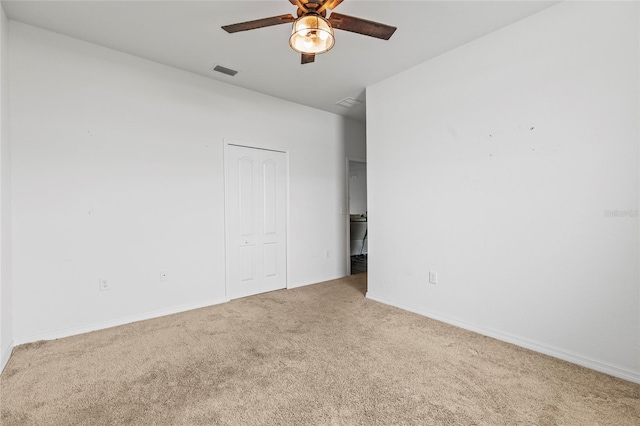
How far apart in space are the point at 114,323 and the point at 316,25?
3154 millimetres

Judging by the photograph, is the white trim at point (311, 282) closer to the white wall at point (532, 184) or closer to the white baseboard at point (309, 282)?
the white baseboard at point (309, 282)

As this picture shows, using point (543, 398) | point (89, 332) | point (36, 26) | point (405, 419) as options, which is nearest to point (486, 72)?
point (543, 398)

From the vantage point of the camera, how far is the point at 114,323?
2900 millimetres

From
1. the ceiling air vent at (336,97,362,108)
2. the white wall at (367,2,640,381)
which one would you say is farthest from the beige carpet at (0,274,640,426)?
the ceiling air vent at (336,97,362,108)

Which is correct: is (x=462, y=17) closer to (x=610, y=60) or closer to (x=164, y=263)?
(x=610, y=60)

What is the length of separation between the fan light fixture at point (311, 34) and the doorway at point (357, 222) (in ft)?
9.52

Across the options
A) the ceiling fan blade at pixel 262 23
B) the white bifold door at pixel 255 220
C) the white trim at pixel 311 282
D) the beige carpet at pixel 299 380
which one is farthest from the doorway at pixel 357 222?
the ceiling fan blade at pixel 262 23

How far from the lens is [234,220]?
12.4ft

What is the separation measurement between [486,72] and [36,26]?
155 inches

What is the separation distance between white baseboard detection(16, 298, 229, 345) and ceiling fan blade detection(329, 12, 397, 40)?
312cm

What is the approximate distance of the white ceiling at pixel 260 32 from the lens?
2299 millimetres

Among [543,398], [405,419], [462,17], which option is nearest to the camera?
[405,419]

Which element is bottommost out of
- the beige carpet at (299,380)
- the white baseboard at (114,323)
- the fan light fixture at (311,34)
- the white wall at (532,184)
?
the beige carpet at (299,380)

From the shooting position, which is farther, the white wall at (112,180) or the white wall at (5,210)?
the white wall at (112,180)
